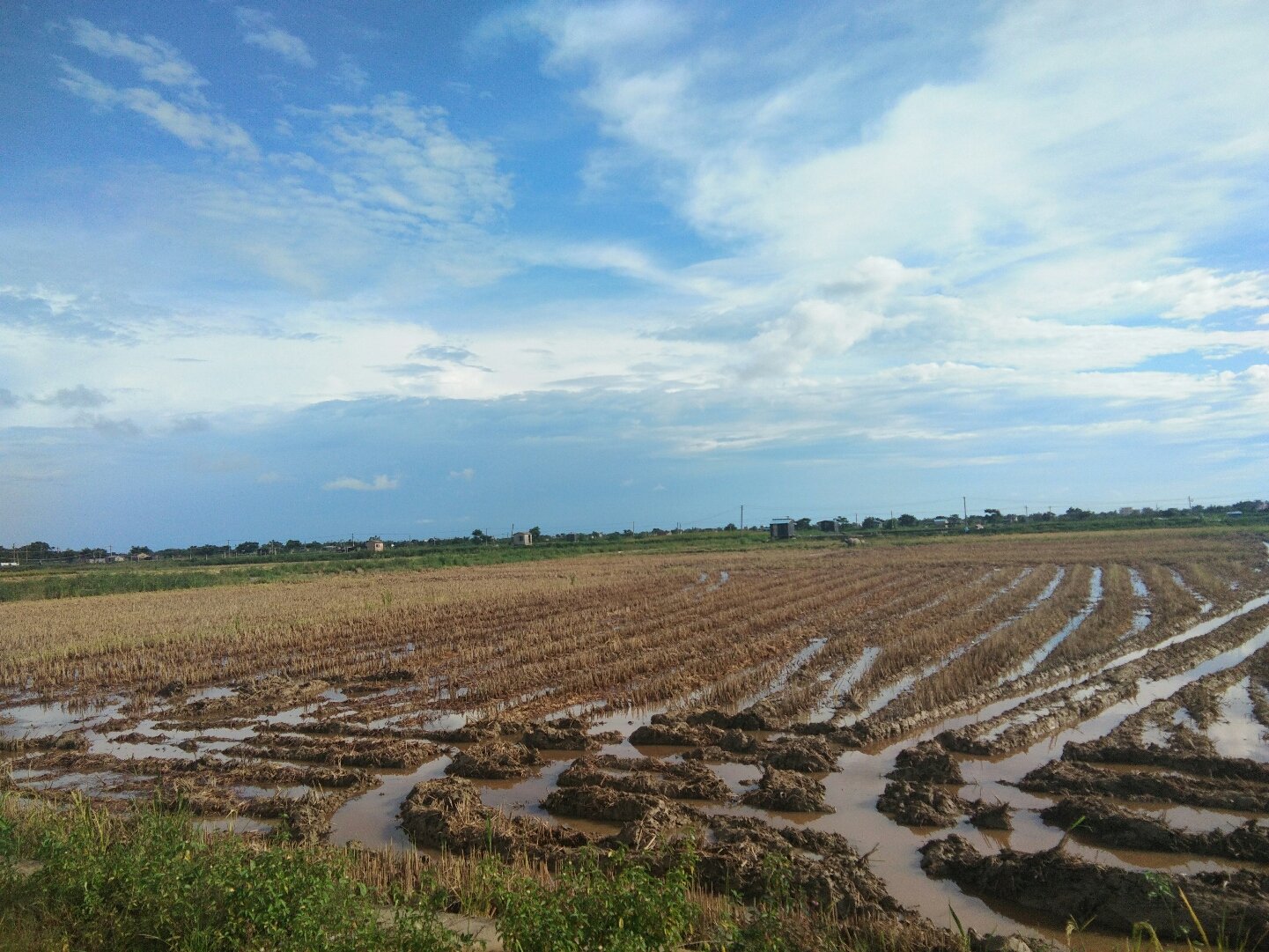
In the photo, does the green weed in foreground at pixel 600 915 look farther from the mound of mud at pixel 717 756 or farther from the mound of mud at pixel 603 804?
the mound of mud at pixel 717 756

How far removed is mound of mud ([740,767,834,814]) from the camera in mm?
6938

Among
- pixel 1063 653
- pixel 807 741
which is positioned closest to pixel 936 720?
pixel 807 741

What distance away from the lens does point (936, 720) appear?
9.70m

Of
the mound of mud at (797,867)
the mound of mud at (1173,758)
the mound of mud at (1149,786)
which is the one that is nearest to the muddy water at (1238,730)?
the mound of mud at (1173,758)

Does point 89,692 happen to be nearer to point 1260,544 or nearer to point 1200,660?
point 1200,660

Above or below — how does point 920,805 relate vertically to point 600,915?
below

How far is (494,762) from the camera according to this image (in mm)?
8352

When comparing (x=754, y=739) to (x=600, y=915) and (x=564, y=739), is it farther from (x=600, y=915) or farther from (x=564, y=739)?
(x=600, y=915)

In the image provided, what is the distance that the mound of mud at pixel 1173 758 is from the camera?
7.31 m

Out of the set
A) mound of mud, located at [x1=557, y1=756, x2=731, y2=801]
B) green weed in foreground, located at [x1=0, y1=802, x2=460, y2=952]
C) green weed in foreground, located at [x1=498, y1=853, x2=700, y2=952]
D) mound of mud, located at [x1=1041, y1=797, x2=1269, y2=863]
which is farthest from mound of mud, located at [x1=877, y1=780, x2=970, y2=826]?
green weed in foreground, located at [x1=0, y1=802, x2=460, y2=952]

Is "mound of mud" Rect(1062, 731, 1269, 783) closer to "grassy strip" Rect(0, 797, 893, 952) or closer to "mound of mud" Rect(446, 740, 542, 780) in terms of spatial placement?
"grassy strip" Rect(0, 797, 893, 952)

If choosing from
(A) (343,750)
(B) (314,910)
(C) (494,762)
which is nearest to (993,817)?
(C) (494,762)

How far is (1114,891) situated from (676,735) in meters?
4.93

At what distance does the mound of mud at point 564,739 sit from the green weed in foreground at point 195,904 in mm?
4464
